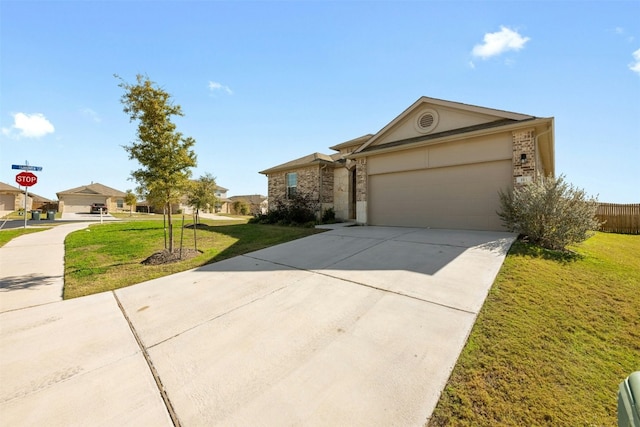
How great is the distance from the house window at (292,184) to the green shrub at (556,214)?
12456 mm

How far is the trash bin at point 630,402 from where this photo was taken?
4.23 feet

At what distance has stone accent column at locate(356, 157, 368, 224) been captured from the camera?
1198cm

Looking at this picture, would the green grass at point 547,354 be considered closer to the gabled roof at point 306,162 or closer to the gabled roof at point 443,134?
the gabled roof at point 443,134

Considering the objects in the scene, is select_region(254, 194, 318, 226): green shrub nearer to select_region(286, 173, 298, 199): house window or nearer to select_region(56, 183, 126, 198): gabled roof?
select_region(286, 173, 298, 199): house window

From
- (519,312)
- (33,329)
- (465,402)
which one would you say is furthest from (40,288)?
(519,312)

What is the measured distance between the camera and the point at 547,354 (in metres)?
2.64

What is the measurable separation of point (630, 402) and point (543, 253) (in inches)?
225

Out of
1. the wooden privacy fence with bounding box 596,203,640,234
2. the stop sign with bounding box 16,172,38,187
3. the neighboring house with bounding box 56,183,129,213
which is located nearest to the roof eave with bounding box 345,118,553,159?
the wooden privacy fence with bounding box 596,203,640,234

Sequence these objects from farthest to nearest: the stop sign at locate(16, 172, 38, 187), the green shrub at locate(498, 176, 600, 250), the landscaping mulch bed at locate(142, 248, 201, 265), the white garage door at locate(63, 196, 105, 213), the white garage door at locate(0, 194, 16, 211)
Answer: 1. the white garage door at locate(63, 196, 105, 213)
2. the white garage door at locate(0, 194, 16, 211)
3. the stop sign at locate(16, 172, 38, 187)
4. the landscaping mulch bed at locate(142, 248, 201, 265)
5. the green shrub at locate(498, 176, 600, 250)

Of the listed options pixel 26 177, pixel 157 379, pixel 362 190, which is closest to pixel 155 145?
pixel 157 379

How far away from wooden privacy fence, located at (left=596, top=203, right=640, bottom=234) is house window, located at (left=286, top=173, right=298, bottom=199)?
17.7 m

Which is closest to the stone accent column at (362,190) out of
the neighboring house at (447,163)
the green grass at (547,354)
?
the neighboring house at (447,163)

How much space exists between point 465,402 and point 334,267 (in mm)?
3550

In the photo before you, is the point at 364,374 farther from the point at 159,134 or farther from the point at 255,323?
the point at 159,134
